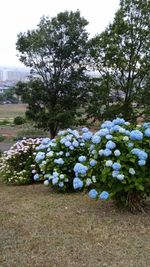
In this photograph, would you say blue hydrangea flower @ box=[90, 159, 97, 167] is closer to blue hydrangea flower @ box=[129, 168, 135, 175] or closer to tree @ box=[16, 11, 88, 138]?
blue hydrangea flower @ box=[129, 168, 135, 175]

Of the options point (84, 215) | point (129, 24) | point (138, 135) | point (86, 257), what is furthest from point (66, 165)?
point (129, 24)

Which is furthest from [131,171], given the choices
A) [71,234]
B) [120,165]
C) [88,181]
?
[71,234]

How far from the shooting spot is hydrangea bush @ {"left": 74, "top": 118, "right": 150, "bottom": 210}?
4695 mm

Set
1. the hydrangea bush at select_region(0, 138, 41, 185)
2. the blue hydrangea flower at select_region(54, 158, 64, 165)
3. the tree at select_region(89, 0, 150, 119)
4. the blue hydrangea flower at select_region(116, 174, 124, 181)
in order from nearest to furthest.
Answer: the blue hydrangea flower at select_region(116, 174, 124, 181) < the blue hydrangea flower at select_region(54, 158, 64, 165) < the hydrangea bush at select_region(0, 138, 41, 185) < the tree at select_region(89, 0, 150, 119)

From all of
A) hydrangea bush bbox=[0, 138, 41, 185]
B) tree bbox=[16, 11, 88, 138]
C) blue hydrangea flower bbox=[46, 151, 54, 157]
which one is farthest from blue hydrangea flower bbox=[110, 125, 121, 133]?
tree bbox=[16, 11, 88, 138]

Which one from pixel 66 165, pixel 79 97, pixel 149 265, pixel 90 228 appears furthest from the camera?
pixel 79 97

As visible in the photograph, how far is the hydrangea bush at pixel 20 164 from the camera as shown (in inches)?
325

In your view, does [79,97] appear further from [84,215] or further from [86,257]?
[86,257]

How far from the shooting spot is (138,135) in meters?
4.78

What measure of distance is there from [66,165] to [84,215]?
5.55 feet

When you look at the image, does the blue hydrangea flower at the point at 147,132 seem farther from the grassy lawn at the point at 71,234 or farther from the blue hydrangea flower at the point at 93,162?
the grassy lawn at the point at 71,234

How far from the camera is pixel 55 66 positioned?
15.3 meters

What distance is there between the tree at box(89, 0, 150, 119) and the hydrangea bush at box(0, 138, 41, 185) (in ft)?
17.8

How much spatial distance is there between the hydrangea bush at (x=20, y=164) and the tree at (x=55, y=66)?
6068 mm
